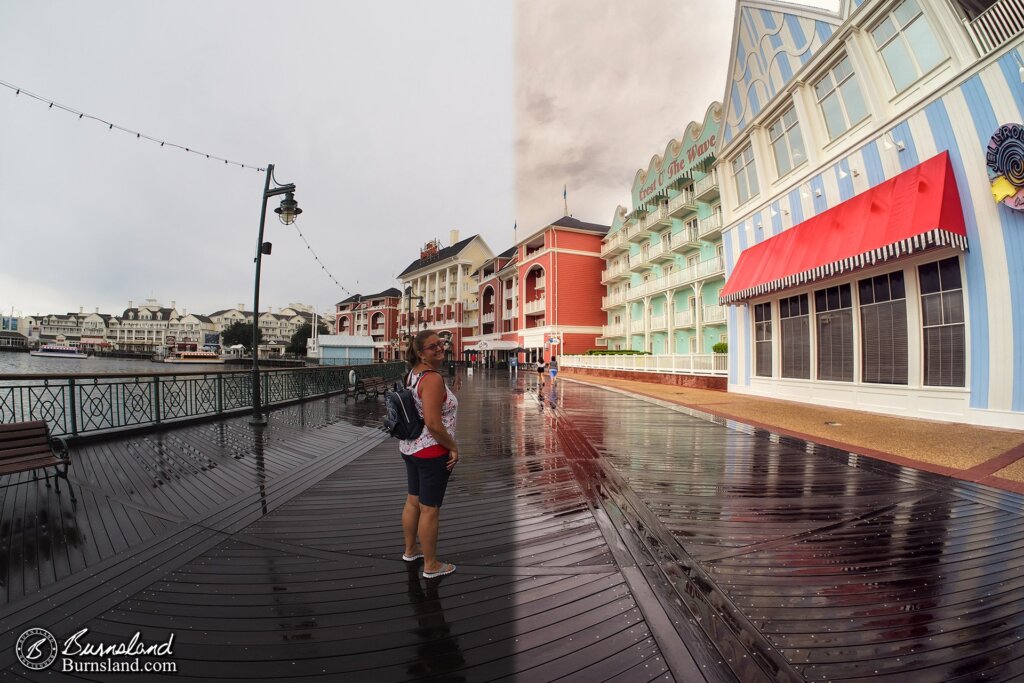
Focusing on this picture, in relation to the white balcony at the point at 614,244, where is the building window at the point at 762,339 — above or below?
below

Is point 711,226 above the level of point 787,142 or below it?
above

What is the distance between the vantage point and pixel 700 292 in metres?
24.7

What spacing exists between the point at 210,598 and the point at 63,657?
608 millimetres

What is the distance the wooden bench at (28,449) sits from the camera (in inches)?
161

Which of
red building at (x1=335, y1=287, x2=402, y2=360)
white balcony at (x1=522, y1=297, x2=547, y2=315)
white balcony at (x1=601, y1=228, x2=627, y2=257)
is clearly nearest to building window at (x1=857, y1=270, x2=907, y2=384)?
white balcony at (x1=601, y1=228, x2=627, y2=257)

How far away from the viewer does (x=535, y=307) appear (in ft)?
133

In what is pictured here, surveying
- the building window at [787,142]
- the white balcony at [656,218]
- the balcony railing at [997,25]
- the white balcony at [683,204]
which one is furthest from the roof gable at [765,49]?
the white balcony at [656,218]

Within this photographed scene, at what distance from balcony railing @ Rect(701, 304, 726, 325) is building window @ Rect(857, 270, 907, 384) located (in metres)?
13.5

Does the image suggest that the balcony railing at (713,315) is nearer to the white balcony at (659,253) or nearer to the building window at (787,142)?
the white balcony at (659,253)

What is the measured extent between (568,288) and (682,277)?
12.9 m

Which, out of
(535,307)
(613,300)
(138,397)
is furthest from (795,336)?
(535,307)

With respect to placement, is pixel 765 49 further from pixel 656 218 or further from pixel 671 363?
pixel 656 218

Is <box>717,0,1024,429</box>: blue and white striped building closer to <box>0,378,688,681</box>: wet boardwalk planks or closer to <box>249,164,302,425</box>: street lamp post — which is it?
<box>0,378,688,681</box>: wet boardwalk planks

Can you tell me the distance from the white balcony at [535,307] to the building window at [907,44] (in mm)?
29397
